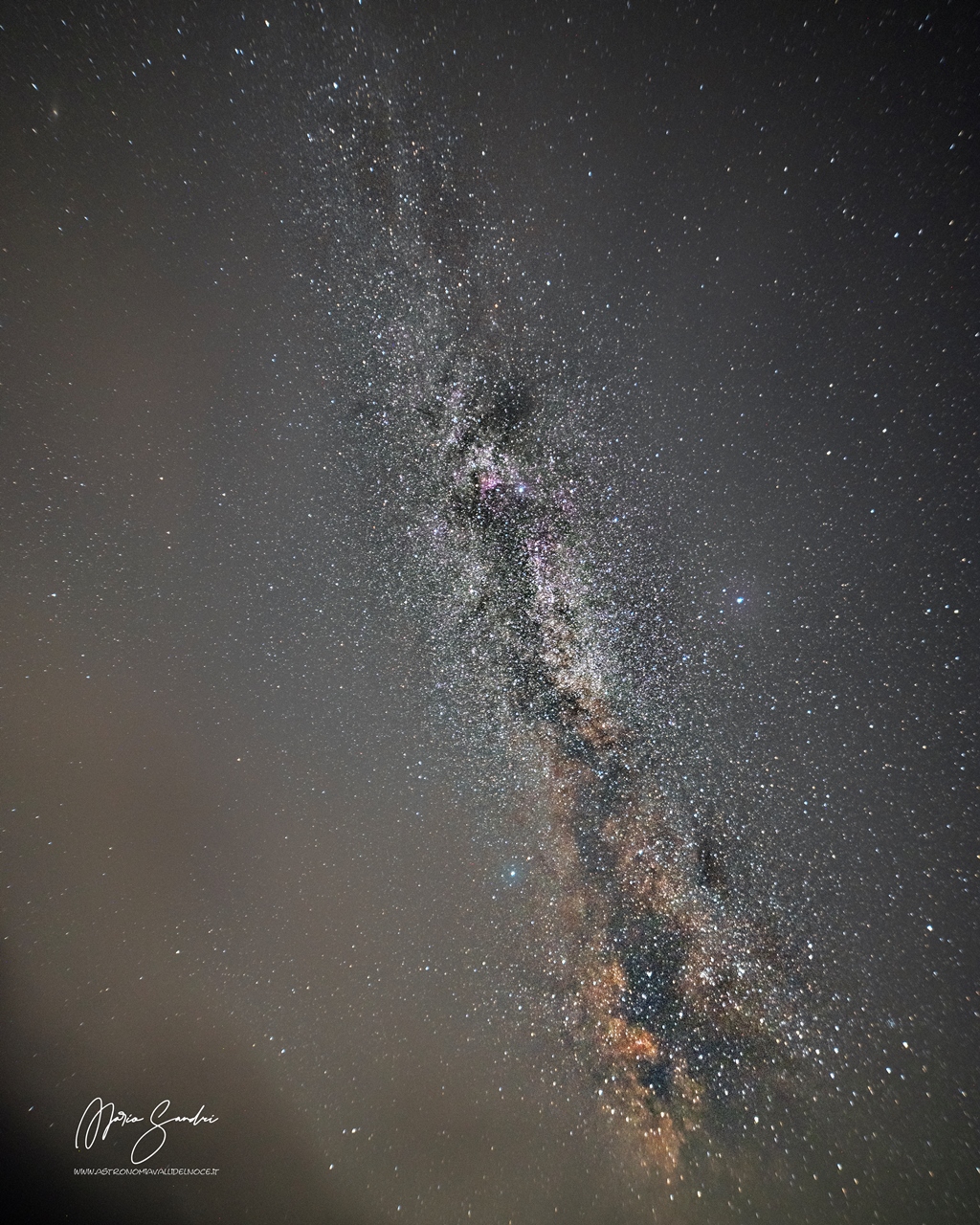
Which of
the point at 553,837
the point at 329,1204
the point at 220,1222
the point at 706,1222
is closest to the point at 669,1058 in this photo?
the point at 706,1222

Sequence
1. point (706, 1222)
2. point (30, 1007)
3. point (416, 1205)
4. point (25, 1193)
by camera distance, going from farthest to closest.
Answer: point (25, 1193) → point (416, 1205) → point (30, 1007) → point (706, 1222)

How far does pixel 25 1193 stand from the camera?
5941 millimetres

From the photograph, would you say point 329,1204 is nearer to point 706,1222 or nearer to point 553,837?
point 706,1222

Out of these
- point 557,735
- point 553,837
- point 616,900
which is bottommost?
point 616,900

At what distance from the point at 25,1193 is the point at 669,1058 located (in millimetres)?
9214
